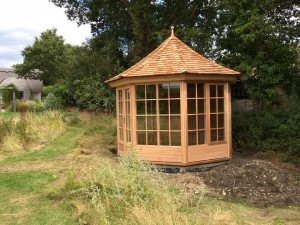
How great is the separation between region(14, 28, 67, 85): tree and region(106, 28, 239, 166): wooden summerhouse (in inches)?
1115

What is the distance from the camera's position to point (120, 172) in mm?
5188

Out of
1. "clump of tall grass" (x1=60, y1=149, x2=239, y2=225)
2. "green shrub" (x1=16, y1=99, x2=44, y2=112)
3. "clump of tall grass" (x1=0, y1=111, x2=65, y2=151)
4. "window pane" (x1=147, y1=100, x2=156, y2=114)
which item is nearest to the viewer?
"clump of tall grass" (x1=60, y1=149, x2=239, y2=225)

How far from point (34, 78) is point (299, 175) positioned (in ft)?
113

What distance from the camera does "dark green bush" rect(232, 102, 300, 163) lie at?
10.1 metres

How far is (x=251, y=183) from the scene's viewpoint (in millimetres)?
7148

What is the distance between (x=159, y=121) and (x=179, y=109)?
60 centimetres

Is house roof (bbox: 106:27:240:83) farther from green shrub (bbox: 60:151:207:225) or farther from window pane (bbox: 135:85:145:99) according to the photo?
green shrub (bbox: 60:151:207:225)

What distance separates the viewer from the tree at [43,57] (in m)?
36.1

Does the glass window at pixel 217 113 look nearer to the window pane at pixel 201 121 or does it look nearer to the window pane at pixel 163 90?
the window pane at pixel 201 121

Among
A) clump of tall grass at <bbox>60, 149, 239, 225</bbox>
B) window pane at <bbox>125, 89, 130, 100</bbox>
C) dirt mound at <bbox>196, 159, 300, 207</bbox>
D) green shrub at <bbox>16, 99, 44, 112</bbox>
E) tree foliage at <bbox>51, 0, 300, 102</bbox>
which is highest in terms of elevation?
tree foliage at <bbox>51, 0, 300, 102</bbox>

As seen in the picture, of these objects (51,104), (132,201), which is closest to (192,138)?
(132,201)

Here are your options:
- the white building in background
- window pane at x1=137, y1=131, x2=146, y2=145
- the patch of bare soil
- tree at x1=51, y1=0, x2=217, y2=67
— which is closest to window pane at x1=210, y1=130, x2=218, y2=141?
the patch of bare soil

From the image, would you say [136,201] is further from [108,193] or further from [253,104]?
[253,104]

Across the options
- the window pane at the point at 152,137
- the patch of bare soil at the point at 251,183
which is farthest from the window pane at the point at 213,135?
the window pane at the point at 152,137
